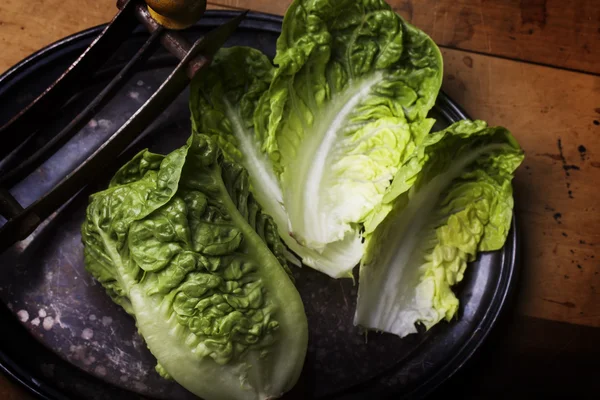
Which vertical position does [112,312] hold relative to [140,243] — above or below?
below

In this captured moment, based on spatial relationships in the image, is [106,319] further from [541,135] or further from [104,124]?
[541,135]

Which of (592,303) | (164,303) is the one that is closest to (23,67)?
(164,303)

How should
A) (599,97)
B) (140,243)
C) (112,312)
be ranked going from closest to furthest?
(140,243) < (112,312) < (599,97)

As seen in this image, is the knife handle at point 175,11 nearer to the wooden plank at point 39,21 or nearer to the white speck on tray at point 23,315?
the wooden plank at point 39,21

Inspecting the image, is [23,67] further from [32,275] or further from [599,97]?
[599,97]

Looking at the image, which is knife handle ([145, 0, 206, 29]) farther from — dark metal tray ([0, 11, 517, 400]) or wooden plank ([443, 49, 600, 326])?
wooden plank ([443, 49, 600, 326])

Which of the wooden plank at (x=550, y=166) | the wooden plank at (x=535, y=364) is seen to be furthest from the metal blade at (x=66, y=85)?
the wooden plank at (x=535, y=364)

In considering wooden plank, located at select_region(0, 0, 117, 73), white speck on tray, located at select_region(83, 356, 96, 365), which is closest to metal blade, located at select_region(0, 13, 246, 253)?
white speck on tray, located at select_region(83, 356, 96, 365)
